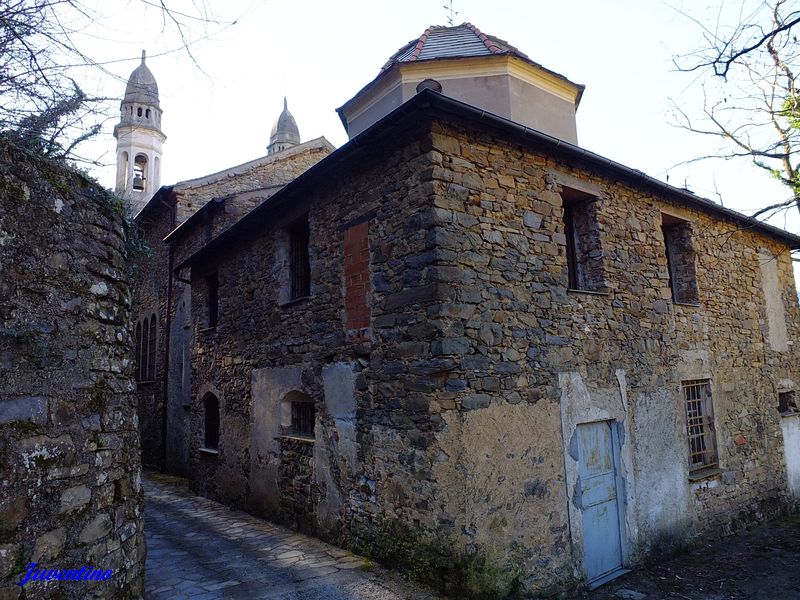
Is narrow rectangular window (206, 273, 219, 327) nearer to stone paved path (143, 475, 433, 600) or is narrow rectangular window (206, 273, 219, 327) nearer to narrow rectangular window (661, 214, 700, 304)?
stone paved path (143, 475, 433, 600)

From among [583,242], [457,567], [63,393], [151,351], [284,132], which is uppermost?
[284,132]

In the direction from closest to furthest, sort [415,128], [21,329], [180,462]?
[21,329] < [415,128] < [180,462]

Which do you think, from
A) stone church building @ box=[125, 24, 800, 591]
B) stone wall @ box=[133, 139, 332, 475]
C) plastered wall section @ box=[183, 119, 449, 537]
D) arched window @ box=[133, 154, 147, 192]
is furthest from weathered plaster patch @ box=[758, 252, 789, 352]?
arched window @ box=[133, 154, 147, 192]

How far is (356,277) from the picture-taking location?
242 inches

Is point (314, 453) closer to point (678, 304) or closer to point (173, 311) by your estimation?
point (678, 304)

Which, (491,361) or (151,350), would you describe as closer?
(491,361)

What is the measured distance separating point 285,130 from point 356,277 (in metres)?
25.1

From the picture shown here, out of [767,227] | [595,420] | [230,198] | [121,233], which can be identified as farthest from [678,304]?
[230,198]

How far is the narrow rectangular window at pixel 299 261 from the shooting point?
7801mm

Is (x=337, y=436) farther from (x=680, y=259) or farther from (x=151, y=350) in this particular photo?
(x=151, y=350)

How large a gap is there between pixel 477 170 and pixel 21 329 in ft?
14.0

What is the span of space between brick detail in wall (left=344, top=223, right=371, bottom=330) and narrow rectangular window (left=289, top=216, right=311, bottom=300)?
5.28 ft

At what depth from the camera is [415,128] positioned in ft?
17.6

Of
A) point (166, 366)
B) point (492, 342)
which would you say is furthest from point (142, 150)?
point (492, 342)
